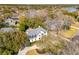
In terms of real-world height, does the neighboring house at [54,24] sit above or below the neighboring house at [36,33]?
above

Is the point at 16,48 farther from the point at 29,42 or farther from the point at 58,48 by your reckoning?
the point at 58,48

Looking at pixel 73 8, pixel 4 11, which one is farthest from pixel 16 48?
pixel 73 8

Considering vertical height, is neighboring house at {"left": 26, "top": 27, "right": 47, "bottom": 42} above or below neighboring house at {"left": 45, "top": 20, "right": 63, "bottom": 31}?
below

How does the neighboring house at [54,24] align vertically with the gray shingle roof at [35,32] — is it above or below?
above

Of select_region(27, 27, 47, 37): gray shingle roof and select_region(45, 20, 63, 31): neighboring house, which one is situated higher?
select_region(45, 20, 63, 31): neighboring house

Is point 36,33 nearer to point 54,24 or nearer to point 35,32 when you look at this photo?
point 35,32

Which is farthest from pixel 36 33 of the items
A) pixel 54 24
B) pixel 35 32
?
pixel 54 24
